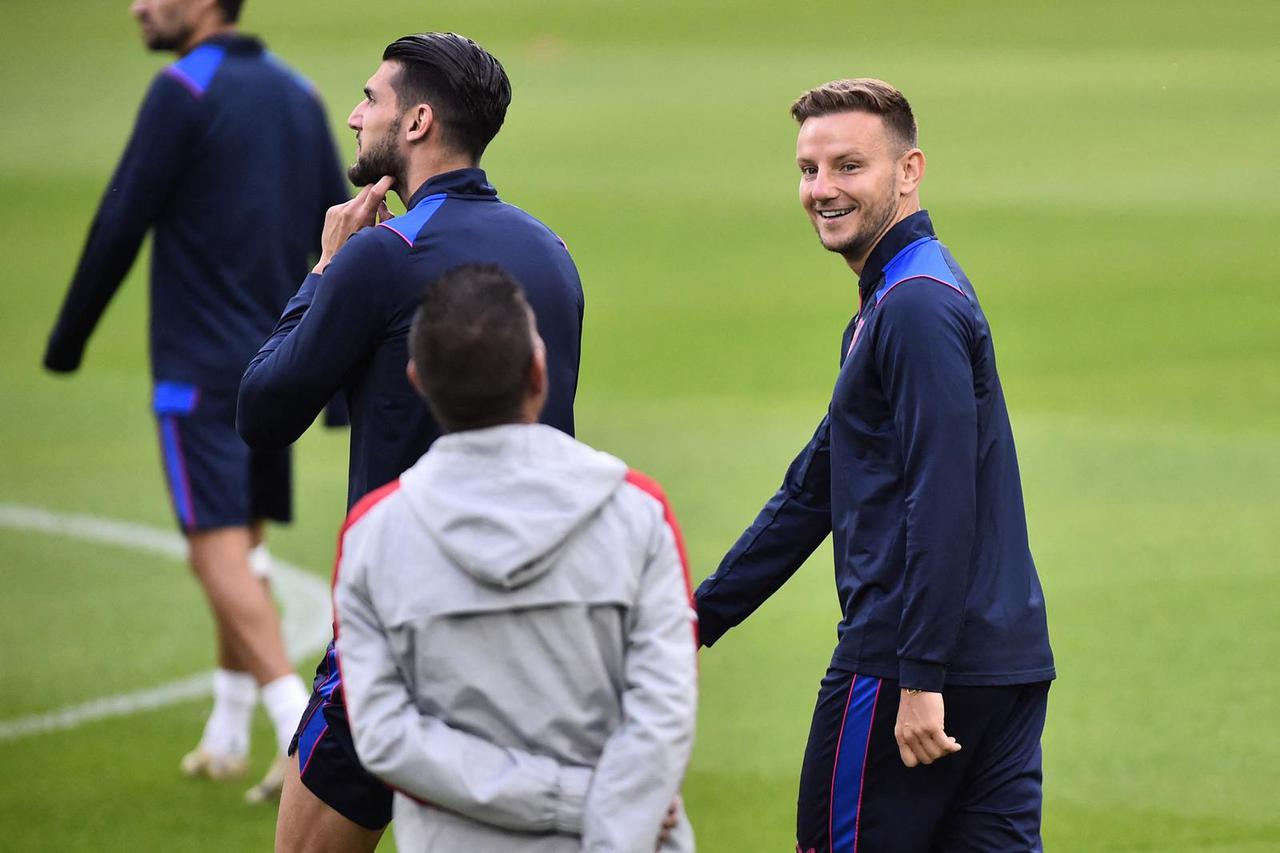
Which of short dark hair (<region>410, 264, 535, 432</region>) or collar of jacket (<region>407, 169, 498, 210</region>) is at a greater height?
collar of jacket (<region>407, 169, 498, 210</region>)

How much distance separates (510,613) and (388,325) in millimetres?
1003

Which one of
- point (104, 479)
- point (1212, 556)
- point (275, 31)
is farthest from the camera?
point (275, 31)

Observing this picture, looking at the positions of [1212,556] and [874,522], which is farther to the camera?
[1212,556]

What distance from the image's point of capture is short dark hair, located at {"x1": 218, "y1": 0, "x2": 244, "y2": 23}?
6.32 m

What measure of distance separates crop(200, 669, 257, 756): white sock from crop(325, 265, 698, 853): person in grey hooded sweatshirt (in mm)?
3465

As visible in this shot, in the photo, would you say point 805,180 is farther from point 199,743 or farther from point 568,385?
point 199,743

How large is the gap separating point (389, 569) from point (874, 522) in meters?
1.17

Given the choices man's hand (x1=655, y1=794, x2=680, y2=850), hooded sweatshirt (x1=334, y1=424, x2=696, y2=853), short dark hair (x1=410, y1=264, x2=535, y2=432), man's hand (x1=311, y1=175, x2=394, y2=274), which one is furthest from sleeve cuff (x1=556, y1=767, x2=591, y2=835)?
man's hand (x1=311, y1=175, x2=394, y2=274)

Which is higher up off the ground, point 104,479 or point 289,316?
point 289,316

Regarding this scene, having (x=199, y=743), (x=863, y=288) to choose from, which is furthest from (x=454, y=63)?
(x=199, y=743)

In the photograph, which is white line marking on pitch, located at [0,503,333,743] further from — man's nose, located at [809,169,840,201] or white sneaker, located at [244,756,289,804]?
man's nose, located at [809,169,840,201]

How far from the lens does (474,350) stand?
2934mm

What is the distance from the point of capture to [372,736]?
290 cm

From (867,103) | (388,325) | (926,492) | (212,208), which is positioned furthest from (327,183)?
(926,492)
